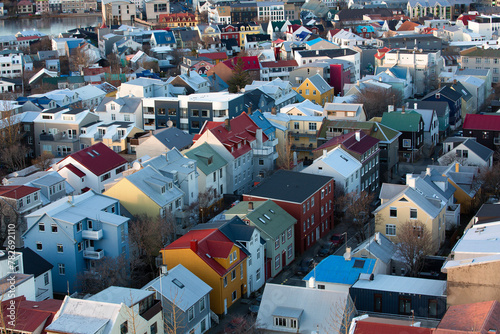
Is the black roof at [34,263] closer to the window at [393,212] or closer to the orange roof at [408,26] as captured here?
the window at [393,212]

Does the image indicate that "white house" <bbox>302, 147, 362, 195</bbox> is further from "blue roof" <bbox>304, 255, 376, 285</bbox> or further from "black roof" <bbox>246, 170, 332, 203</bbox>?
"blue roof" <bbox>304, 255, 376, 285</bbox>

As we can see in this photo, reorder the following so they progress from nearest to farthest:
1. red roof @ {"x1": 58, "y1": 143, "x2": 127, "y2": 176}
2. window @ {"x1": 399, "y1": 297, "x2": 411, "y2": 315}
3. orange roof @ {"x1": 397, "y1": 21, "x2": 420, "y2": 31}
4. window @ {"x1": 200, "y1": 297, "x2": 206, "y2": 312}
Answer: window @ {"x1": 399, "y1": 297, "x2": 411, "y2": 315} → window @ {"x1": 200, "y1": 297, "x2": 206, "y2": 312} → red roof @ {"x1": 58, "y1": 143, "x2": 127, "y2": 176} → orange roof @ {"x1": 397, "y1": 21, "x2": 420, "y2": 31}

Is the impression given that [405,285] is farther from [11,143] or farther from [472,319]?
[11,143]

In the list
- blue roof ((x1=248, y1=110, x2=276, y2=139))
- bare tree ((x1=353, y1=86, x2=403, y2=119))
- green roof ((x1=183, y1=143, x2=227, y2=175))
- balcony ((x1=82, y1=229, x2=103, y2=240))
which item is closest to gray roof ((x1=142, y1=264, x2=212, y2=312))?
balcony ((x1=82, y1=229, x2=103, y2=240))

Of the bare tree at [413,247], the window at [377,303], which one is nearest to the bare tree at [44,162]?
the bare tree at [413,247]

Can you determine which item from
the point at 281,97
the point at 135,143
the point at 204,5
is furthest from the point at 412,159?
the point at 204,5

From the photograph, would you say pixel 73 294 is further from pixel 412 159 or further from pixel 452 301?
pixel 412 159
